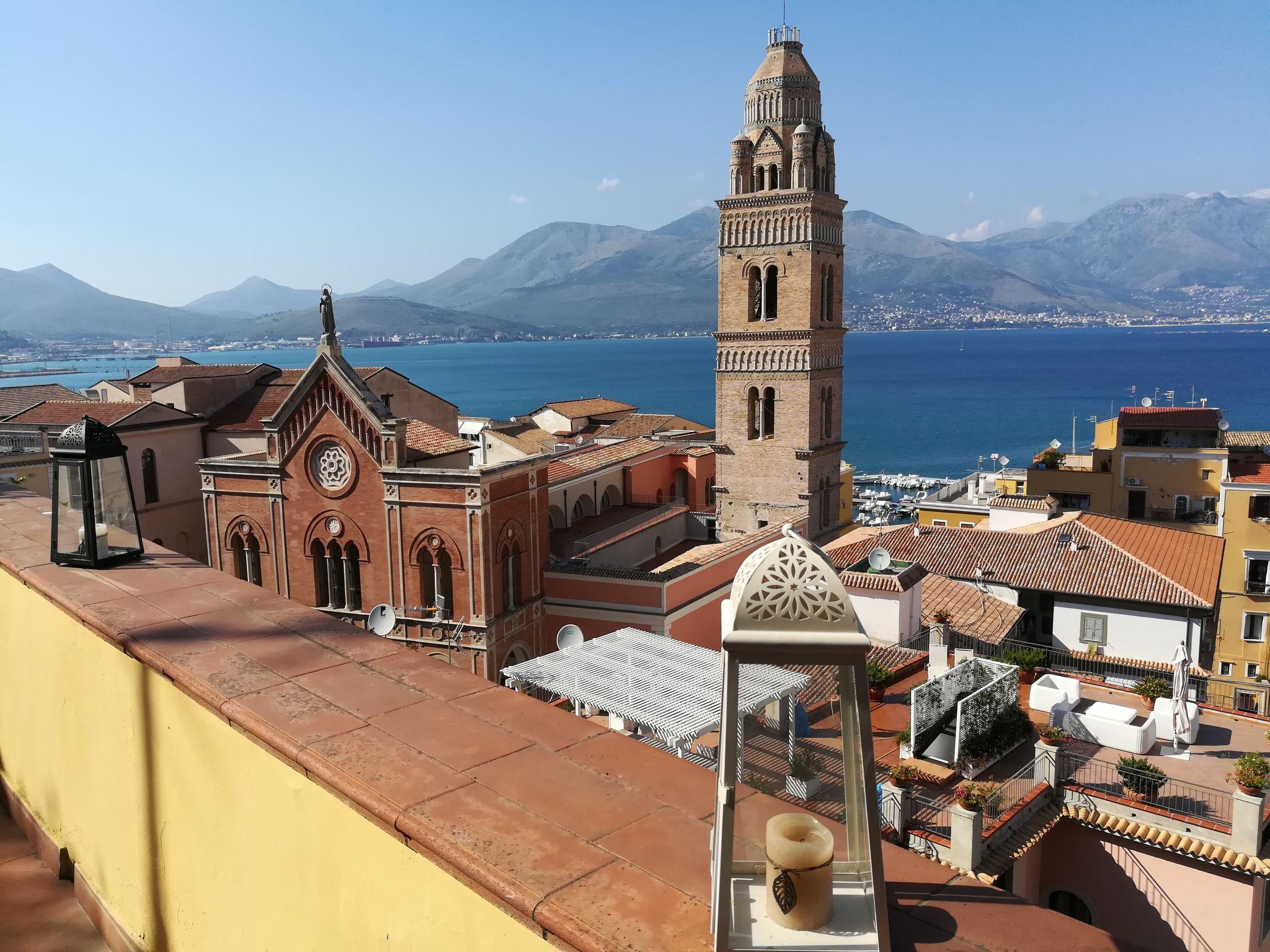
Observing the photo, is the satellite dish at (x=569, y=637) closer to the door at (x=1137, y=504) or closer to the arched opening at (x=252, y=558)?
the arched opening at (x=252, y=558)

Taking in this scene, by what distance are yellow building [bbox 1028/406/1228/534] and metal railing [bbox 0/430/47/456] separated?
38122 millimetres

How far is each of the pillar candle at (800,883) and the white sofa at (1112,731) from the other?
1383cm

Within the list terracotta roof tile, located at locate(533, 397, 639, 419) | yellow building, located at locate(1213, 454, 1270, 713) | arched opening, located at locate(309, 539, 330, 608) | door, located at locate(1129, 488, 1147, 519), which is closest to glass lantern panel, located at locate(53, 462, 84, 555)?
arched opening, located at locate(309, 539, 330, 608)

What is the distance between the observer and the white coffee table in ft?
46.9

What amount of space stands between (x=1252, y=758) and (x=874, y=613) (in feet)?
29.9

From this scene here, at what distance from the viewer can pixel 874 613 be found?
20.3 metres

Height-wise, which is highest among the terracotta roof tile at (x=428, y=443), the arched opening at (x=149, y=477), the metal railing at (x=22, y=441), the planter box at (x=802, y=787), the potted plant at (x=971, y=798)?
the planter box at (x=802, y=787)

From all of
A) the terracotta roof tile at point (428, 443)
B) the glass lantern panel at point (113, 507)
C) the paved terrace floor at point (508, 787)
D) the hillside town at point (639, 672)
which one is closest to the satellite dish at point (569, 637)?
the hillside town at point (639, 672)

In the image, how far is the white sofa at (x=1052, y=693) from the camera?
15.1m

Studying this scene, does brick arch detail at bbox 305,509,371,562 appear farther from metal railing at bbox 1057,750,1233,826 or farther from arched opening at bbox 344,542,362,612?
metal railing at bbox 1057,750,1233,826

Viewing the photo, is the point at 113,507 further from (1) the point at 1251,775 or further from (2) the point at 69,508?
(1) the point at 1251,775

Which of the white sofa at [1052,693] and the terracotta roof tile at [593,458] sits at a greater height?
the terracotta roof tile at [593,458]

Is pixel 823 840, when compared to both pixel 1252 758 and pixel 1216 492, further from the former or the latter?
pixel 1216 492

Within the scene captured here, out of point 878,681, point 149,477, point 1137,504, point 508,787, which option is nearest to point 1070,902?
point 878,681
